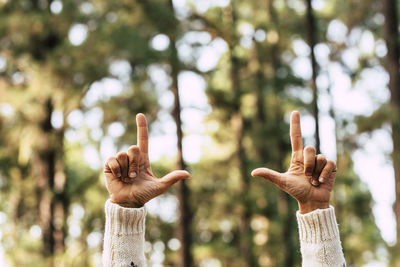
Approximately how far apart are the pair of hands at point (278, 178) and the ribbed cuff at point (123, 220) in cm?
7

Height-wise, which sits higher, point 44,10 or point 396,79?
point 44,10

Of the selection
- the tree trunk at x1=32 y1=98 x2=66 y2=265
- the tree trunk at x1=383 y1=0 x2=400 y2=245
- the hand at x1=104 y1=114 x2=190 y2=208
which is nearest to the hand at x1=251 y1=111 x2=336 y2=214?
the hand at x1=104 y1=114 x2=190 y2=208

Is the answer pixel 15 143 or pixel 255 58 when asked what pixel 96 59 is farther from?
pixel 255 58

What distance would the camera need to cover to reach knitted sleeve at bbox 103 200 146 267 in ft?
7.39

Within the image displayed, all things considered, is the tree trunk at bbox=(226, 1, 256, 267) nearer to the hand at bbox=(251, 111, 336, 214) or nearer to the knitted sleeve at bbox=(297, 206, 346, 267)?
the hand at bbox=(251, 111, 336, 214)

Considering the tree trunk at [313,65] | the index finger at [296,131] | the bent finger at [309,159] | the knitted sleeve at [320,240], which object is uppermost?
the tree trunk at [313,65]

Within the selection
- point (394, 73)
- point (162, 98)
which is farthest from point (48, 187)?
point (394, 73)

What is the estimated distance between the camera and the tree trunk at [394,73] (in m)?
7.80

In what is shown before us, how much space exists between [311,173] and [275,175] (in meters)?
0.19

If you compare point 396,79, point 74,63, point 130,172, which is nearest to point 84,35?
point 74,63

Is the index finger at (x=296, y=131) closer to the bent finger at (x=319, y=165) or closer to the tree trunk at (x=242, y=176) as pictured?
the bent finger at (x=319, y=165)

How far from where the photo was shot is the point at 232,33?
935 centimetres

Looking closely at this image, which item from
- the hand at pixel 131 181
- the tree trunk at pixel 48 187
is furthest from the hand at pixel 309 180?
the tree trunk at pixel 48 187

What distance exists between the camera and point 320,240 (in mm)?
2229
